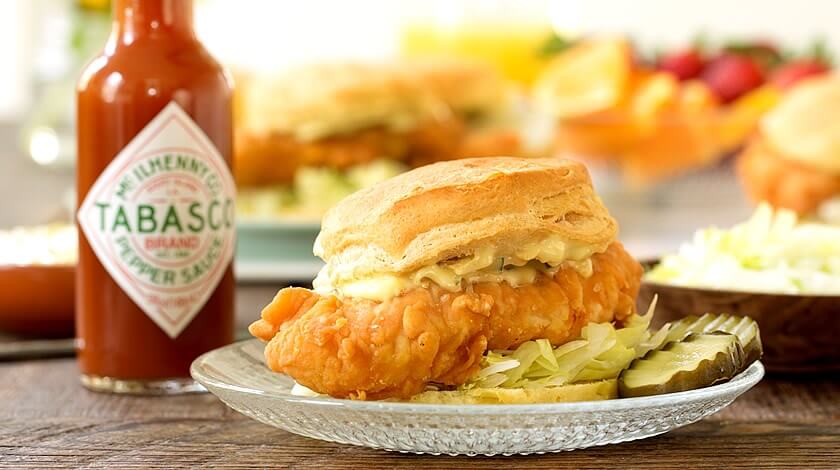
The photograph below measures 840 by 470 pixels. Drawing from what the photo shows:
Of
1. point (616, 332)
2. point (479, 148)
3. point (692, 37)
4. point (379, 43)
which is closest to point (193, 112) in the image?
point (616, 332)

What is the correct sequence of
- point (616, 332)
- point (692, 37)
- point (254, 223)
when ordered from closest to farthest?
point (616, 332), point (254, 223), point (692, 37)

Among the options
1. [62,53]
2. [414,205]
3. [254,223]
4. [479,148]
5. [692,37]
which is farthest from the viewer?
[692,37]

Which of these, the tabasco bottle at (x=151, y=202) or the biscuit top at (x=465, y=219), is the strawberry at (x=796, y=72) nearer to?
the tabasco bottle at (x=151, y=202)

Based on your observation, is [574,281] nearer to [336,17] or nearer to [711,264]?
[711,264]

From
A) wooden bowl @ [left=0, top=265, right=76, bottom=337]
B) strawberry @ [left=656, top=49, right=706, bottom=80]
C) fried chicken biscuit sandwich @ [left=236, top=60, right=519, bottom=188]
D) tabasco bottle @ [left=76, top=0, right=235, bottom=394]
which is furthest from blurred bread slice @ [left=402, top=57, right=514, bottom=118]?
tabasco bottle @ [left=76, top=0, right=235, bottom=394]

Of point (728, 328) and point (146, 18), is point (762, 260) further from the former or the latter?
point (146, 18)

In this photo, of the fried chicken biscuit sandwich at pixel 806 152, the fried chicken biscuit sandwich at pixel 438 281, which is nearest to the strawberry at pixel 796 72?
the fried chicken biscuit sandwich at pixel 806 152
